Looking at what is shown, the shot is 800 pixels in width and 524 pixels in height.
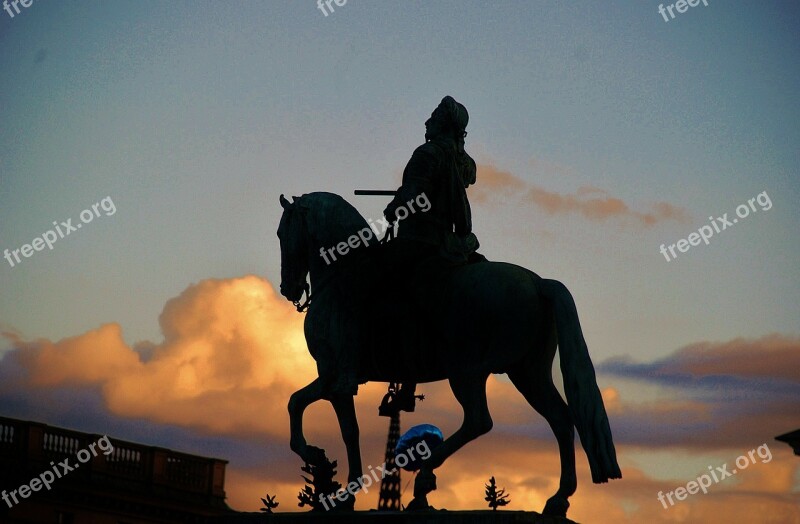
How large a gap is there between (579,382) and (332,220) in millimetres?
3111

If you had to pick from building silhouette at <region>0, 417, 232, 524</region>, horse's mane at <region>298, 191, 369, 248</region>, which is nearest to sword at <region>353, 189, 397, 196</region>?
horse's mane at <region>298, 191, 369, 248</region>

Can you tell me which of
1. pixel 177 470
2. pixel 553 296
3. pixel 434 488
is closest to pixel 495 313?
pixel 553 296

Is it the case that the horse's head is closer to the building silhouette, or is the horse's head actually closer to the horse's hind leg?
the horse's hind leg

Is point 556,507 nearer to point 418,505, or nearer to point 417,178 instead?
point 418,505

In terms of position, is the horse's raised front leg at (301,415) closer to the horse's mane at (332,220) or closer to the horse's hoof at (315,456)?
the horse's hoof at (315,456)

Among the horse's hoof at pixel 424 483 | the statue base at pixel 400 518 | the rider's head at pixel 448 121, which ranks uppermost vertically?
the rider's head at pixel 448 121

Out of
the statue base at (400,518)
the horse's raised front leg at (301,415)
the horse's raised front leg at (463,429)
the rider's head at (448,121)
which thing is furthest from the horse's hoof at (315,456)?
the rider's head at (448,121)

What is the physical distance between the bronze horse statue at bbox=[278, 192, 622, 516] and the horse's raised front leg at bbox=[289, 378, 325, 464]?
10 millimetres

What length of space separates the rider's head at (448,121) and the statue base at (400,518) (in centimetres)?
384

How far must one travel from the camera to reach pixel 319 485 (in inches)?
674

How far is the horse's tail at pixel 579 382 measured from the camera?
16.0 m

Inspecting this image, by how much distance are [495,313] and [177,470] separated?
38780 millimetres

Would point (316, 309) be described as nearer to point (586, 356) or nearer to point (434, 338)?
point (434, 338)

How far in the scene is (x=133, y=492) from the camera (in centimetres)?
5156
